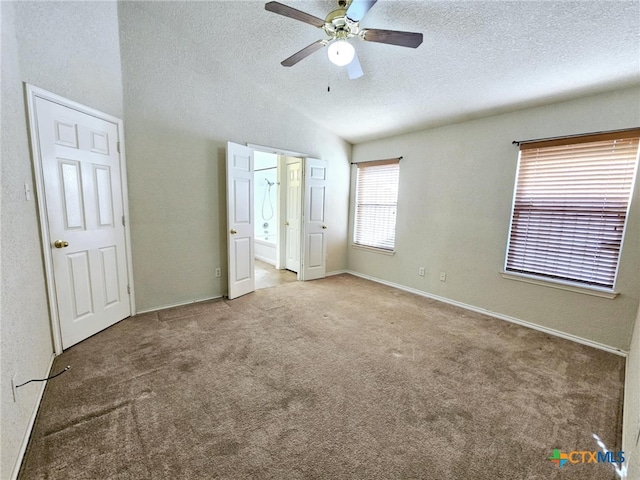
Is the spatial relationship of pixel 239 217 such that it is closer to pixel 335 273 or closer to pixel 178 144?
pixel 178 144

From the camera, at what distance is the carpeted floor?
1414mm

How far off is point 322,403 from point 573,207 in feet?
10.0

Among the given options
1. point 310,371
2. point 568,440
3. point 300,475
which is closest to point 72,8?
point 310,371

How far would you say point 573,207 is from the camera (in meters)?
2.77

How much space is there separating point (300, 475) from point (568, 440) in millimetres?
1554

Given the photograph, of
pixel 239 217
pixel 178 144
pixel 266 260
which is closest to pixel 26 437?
pixel 239 217

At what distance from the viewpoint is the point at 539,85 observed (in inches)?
101

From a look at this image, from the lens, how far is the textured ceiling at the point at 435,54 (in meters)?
1.99

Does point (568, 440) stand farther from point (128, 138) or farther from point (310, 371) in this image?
point (128, 138)

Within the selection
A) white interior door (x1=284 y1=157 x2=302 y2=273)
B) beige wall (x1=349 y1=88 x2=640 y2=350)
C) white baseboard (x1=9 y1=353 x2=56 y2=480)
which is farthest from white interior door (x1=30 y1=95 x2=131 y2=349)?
beige wall (x1=349 y1=88 x2=640 y2=350)

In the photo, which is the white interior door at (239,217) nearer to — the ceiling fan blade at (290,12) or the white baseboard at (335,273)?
the white baseboard at (335,273)

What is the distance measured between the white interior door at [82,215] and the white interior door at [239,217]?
45.0 inches

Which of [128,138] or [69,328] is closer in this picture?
[69,328]

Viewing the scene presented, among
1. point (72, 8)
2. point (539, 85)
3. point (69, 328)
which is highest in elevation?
point (72, 8)
